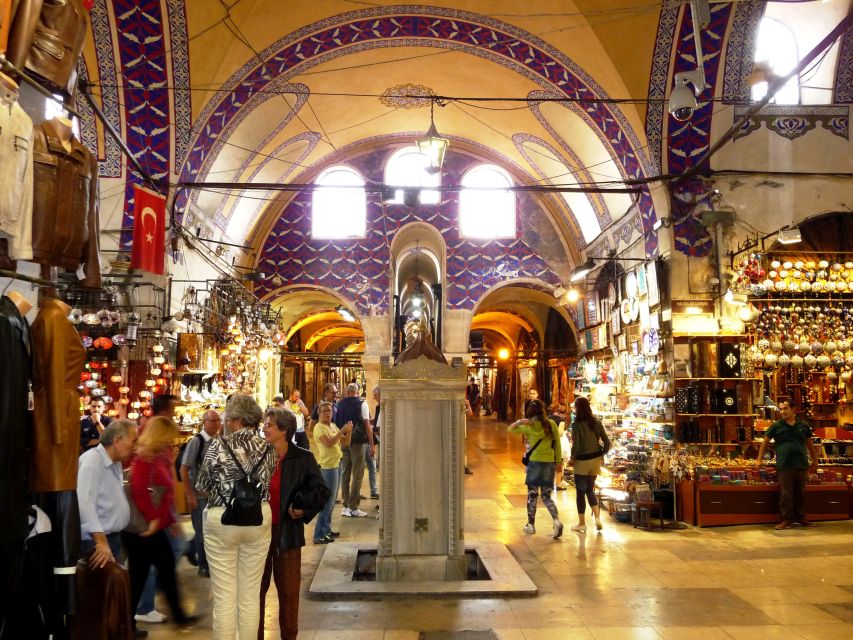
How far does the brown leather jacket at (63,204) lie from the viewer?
273cm

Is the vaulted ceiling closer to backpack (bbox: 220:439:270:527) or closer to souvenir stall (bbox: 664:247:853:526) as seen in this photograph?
souvenir stall (bbox: 664:247:853:526)

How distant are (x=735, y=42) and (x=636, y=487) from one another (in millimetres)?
5902

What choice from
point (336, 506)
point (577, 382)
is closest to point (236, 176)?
point (336, 506)

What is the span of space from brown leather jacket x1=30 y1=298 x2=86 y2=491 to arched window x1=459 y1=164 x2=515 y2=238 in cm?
1292

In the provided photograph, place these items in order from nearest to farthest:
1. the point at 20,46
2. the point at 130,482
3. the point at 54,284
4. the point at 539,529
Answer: the point at 20,46
the point at 54,284
the point at 130,482
the point at 539,529

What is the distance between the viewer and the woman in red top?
14.3ft

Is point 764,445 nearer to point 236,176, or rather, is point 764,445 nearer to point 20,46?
point 20,46

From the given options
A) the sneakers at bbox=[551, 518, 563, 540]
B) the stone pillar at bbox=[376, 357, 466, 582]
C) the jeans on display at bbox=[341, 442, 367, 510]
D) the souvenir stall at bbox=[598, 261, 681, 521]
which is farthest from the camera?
the souvenir stall at bbox=[598, 261, 681, 521]

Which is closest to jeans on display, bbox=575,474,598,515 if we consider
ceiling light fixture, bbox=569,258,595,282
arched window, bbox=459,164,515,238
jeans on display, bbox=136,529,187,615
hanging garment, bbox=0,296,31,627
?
jeans on display, bbox=136,529,187,615

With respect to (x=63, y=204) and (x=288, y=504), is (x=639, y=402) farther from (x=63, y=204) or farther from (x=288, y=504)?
(x=63, y=204)

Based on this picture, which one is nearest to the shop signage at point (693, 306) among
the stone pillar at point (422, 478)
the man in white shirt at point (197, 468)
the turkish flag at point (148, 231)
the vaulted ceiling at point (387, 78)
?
the vaulted ceiling at point (387, 78)

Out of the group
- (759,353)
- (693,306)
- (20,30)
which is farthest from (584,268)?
(20,30)

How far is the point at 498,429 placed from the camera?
74.8 feet

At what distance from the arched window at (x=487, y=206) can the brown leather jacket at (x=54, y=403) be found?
12.9 m
